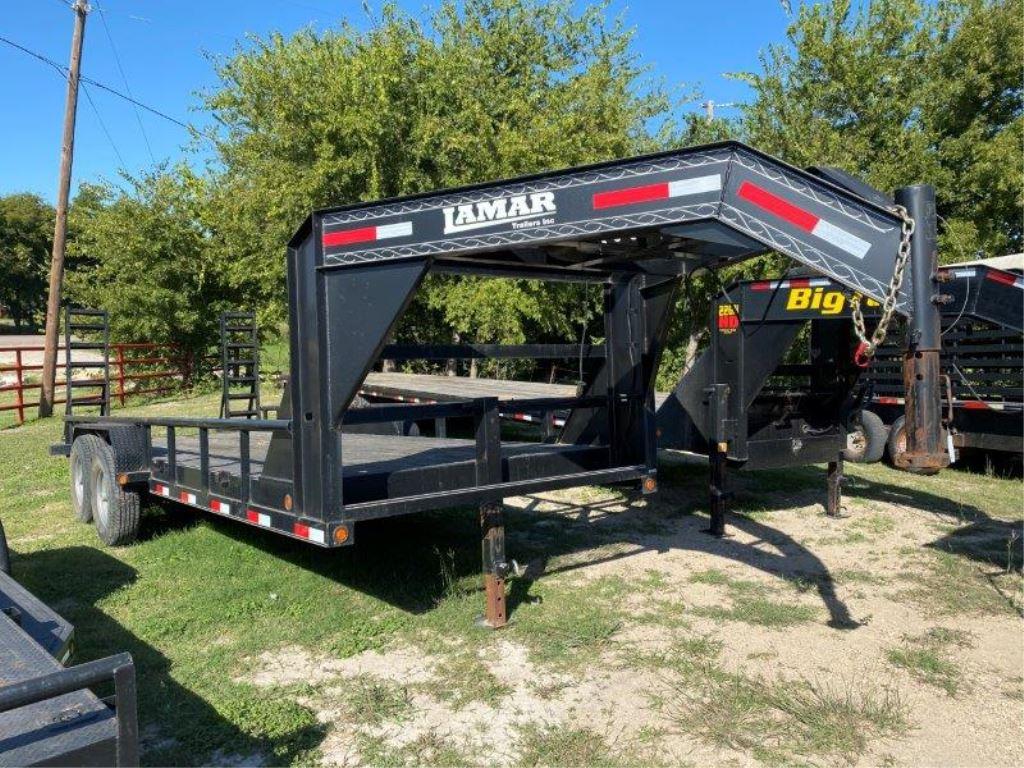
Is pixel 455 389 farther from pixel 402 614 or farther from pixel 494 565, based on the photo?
pixel 494 565

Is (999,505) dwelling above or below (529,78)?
below

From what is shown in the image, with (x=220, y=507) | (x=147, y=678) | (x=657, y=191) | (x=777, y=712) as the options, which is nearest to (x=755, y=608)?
(x=777, y=712)

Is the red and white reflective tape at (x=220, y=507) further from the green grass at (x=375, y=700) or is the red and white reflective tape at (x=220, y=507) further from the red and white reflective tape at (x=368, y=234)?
the red and white reflective tape at (x=368, y=234)

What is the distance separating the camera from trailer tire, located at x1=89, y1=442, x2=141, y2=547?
6.24 m

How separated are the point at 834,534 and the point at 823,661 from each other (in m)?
2.91

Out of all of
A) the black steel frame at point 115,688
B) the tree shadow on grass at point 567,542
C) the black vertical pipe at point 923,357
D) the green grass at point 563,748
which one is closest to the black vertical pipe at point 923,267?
the black vertical pipe at point 923,357

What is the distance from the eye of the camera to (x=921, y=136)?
1648 cm

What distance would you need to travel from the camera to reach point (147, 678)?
13.4 ft

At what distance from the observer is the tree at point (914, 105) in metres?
16.2

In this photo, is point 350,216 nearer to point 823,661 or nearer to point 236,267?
point 823,661

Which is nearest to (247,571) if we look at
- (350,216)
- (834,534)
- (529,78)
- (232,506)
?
(232,506)

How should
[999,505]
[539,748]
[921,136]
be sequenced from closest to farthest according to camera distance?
[539,748]
[999,505]
[921,136]

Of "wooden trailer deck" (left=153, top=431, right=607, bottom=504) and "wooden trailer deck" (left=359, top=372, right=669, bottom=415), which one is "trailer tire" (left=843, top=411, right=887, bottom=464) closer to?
"wooden trailer deck" (left=359, top=372, right=669, bottom=415)

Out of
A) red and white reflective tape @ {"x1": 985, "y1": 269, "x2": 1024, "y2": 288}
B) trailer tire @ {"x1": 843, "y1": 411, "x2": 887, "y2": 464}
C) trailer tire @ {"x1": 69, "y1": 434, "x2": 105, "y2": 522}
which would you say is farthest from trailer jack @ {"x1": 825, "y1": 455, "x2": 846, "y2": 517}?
trailer tire @ {"x1": 69, "y1": 434, "x2": 105, "y2": 522}
